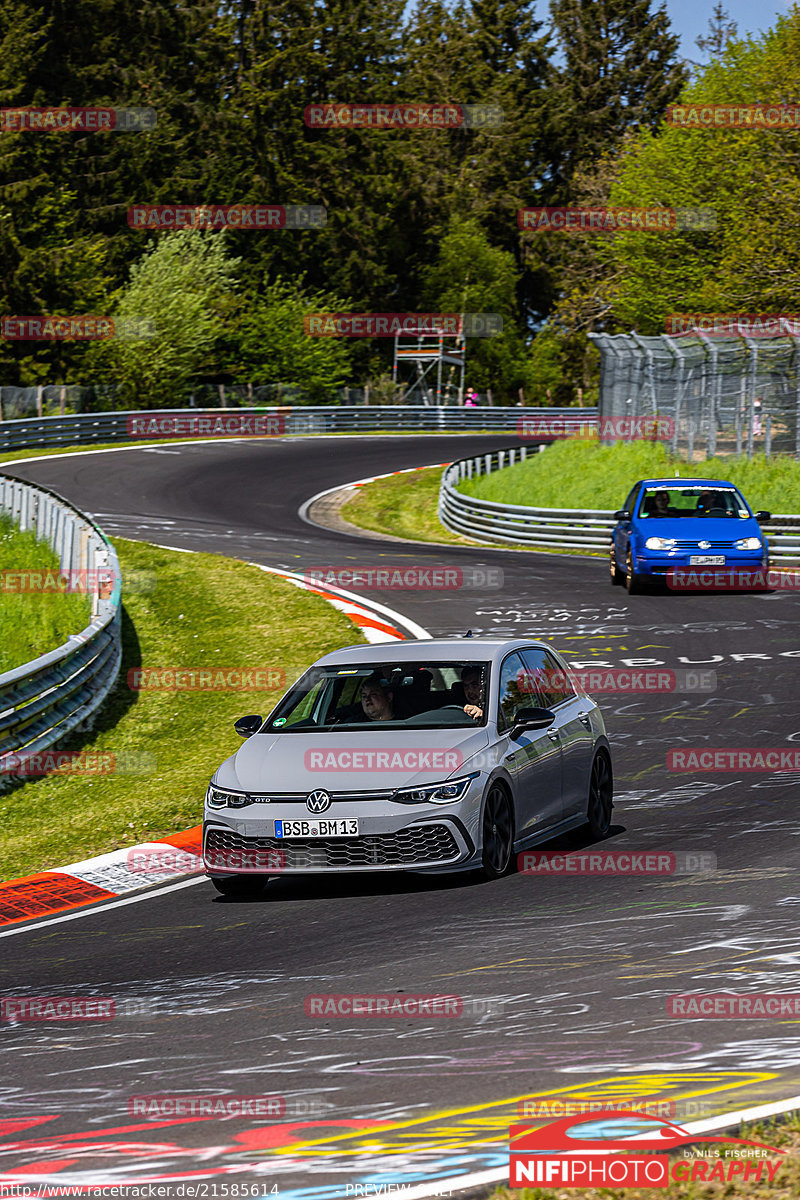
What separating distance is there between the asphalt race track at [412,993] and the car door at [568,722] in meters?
0.43

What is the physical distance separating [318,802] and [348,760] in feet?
1.26

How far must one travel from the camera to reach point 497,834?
9625mm

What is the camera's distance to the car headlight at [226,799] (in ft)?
31.2

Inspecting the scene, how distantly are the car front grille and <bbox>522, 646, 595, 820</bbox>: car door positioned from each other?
1487mm

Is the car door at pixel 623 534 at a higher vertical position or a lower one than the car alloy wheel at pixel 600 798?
higher

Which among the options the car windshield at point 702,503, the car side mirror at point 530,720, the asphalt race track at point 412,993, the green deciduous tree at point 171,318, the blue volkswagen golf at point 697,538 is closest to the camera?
the asphalt race track at point 412,993
